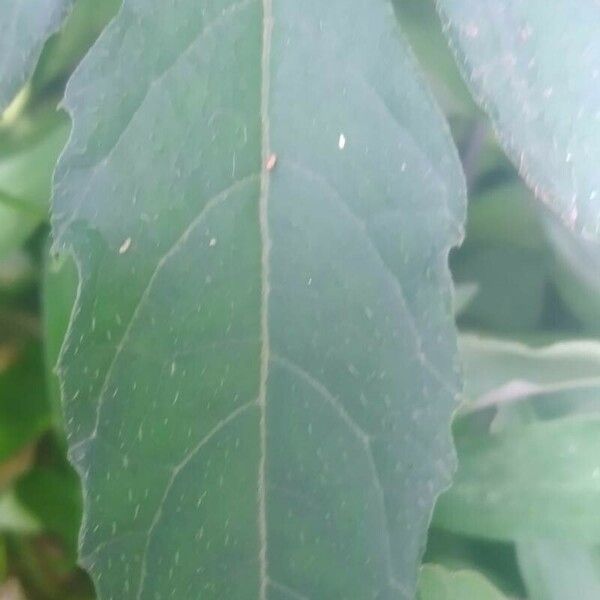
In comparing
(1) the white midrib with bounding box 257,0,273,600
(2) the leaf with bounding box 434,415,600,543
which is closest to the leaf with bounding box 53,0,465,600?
(1) the white midrib with bounding box 257,0,273,600


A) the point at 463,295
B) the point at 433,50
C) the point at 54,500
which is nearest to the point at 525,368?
the point at 463,295

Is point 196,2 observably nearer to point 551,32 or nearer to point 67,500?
point 551,32

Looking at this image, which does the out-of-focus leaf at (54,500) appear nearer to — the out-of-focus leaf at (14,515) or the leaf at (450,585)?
the out-of-focus leaf at (14,515)

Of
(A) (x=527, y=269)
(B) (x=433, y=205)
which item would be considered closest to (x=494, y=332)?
(A) (x=527, y=269)

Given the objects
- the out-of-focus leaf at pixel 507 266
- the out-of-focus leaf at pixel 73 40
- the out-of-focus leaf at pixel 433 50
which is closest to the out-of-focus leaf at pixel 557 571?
the out-of-focus leaf at pixel 507 266

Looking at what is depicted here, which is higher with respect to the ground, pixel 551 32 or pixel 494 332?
pixel 551 32

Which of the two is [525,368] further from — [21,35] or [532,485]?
[21,35]
